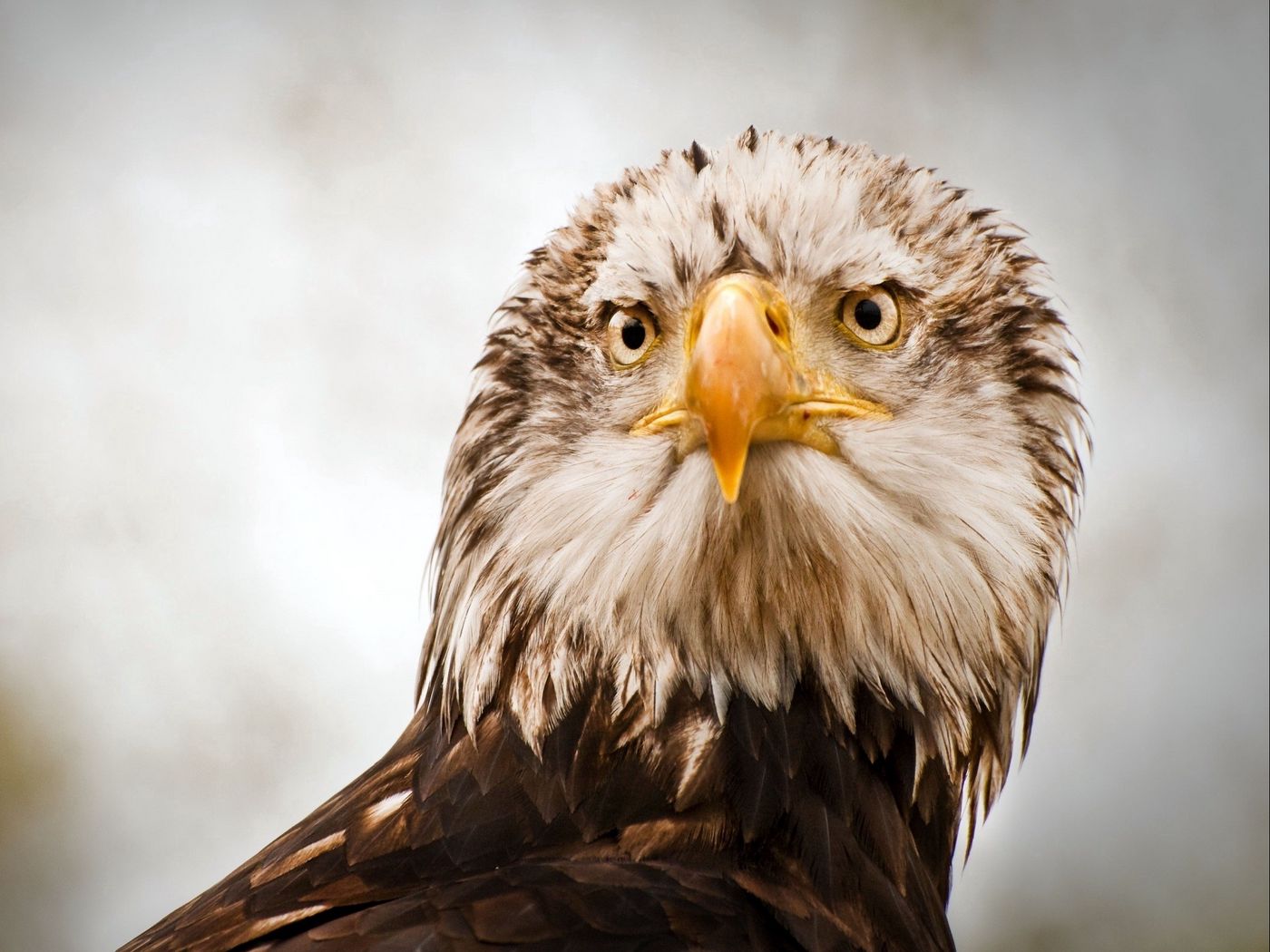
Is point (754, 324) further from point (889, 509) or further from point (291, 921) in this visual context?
point (291, 921)

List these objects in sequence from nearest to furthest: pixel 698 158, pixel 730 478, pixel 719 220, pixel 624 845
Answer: pixel 730 478 < pixel 624 845 < pixel 719 220 < pixel 698 158

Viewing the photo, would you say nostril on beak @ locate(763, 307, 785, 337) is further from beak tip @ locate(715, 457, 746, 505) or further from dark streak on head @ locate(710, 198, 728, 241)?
beak tip @ locate(715, 457, 746, 505)

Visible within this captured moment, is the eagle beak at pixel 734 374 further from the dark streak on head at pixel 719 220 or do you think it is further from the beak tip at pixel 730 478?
the dark streak on head at pixel 719 220

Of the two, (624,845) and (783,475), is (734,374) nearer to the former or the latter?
(783,475)

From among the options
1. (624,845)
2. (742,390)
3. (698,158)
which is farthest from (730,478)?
(698,158)

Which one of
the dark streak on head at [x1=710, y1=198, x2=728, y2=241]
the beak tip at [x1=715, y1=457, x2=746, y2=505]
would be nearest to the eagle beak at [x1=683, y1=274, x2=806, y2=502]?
the beak tip at [x1=715, y1=457, x2=746, y2=505]

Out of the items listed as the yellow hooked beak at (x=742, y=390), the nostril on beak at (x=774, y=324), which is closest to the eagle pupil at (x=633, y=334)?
the yellow hooked beak at (x=742, y=390)
